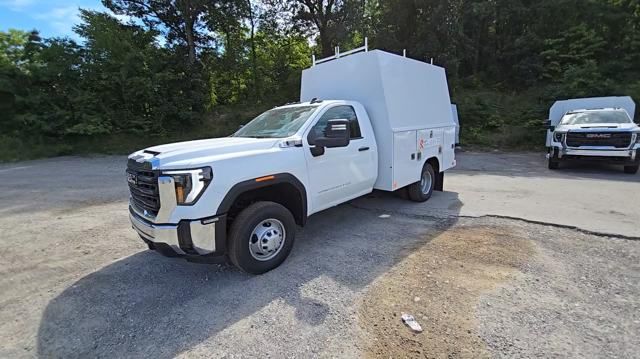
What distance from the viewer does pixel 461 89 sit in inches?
850

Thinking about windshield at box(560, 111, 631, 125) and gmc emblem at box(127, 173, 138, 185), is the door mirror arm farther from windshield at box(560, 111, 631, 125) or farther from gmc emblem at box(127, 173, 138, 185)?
windshield at box(560, 111, 631, 125)

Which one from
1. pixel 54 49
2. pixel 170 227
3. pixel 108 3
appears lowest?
pixel 170 227

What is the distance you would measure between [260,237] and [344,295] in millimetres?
1058

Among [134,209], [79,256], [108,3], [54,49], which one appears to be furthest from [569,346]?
[108,3]

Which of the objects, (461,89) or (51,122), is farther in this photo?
(461,89)

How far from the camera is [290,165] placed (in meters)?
3.60

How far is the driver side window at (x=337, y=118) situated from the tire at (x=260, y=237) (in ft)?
3.30

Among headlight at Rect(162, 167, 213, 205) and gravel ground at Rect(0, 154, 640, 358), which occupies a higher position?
headlight at Rect(162, 167, 213, 205)

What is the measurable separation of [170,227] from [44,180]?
9.21 m

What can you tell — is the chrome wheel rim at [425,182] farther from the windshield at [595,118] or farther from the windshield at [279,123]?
the windshield at [595,118]

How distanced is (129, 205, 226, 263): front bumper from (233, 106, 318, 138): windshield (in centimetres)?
142

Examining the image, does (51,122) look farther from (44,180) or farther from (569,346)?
(569,346)

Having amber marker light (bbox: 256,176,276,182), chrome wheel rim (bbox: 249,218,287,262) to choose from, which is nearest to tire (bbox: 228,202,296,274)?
chrome wheel rim (bbox: 249,218,287,262)

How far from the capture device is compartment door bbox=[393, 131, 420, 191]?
499cm
